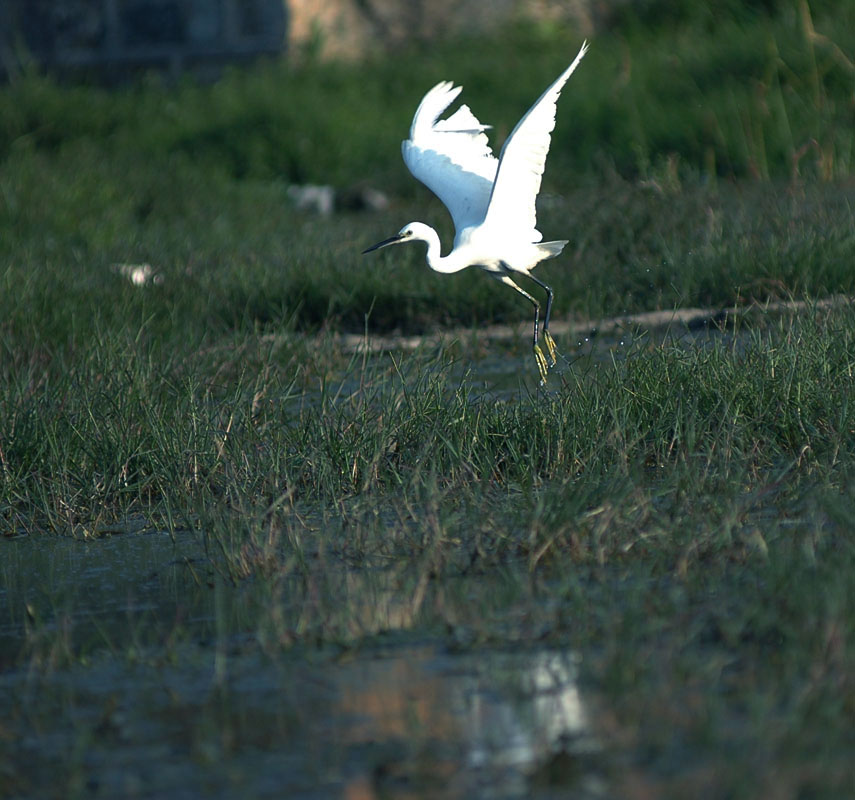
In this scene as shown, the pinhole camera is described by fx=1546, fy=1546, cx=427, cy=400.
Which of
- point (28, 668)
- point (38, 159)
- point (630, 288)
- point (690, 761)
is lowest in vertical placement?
point (38, 159)

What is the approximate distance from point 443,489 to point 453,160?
1.90 m

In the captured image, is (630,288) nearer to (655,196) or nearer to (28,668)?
(655,196)

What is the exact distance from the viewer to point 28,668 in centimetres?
329

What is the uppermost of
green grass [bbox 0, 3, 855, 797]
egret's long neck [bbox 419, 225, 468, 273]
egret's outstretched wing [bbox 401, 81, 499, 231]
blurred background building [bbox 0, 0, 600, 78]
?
egret's outstretched wing [bbox 401, 81, 499, 231]

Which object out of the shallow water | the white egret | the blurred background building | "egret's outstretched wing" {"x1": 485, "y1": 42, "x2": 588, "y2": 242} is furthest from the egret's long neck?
the blurred background building

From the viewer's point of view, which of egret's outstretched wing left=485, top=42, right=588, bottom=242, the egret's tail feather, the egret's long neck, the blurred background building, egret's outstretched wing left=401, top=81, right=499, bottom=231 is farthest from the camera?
the blurred background building

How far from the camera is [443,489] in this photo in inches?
167

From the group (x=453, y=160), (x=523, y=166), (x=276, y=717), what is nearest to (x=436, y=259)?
(x=523, y=166)

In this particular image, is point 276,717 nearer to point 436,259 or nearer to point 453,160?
point 436,259

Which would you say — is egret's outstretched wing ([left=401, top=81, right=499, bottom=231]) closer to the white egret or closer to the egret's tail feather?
the white egret

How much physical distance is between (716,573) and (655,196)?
474 cm

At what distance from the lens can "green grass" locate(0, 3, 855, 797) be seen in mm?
2838

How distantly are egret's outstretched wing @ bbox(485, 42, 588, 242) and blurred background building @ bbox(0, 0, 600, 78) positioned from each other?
9982 mm

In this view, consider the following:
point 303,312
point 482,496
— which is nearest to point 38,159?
point 303,312
